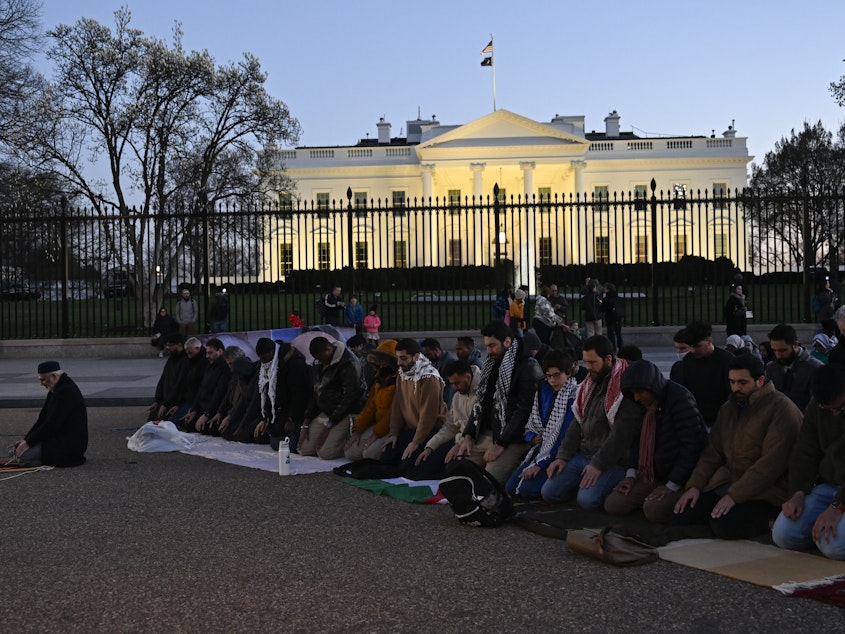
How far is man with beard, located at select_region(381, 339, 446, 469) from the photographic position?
8.14 metres

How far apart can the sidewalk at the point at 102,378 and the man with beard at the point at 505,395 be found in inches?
296

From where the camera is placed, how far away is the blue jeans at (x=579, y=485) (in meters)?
6.52

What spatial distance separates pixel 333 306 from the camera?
18812mm

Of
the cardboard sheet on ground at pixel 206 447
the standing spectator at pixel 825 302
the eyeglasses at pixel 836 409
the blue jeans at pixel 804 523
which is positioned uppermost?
the standing spectator at pixel 825 302

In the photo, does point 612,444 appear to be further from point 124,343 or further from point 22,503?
point 124,343

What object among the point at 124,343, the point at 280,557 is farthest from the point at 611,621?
the point at 124,343

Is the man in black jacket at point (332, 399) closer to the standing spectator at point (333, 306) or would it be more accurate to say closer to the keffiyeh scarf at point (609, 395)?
the keffiyeh scarf at point (609, 395)

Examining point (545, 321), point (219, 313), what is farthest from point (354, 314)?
point (545, 321)

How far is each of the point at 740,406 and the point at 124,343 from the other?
51.9 feet

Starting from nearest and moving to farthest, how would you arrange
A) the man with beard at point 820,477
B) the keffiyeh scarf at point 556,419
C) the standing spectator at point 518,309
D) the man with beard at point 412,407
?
the man with beard at point 820,477 → the keffiyeh scarf at point 556,419 → the man with beard at point 412,407 → the standing spectator at point 518,309

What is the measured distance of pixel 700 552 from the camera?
5.39m

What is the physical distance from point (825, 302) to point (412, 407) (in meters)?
11.4

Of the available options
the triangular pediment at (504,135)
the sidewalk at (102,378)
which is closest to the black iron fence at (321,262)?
the sidewalk at (102,378)

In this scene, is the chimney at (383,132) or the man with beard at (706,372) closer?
the man with beard at (706,372)
